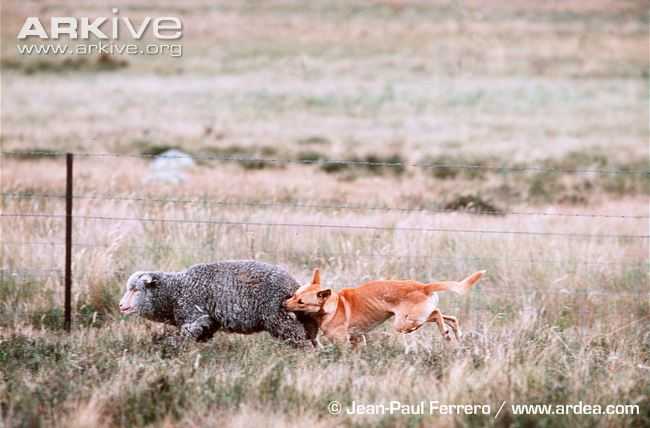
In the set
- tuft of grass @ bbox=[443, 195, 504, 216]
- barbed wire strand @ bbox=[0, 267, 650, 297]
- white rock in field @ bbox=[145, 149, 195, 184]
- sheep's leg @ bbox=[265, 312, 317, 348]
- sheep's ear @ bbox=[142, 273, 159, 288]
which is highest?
white rock in field @ bbox=[145, 149, 195, 184]

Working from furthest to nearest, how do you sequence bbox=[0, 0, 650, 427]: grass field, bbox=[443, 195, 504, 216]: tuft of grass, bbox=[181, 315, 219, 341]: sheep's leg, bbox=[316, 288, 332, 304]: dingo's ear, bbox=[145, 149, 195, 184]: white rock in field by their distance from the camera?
bbox=[145, 149, 195, 184]: white rock in field, bbox=[443, 195, 504, 216]: tuft of grass, bbox=[181, 315, 219, 341]: sheep's leg, bbox=[316, 288, 332, 304]: dingo's ear, bbox=[0, 0, 650, 427]: grass field

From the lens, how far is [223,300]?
8.43 meters

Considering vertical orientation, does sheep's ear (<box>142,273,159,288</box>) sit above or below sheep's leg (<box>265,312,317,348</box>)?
above

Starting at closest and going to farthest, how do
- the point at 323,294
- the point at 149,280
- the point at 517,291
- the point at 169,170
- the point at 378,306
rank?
1. the point at 323,294
2. the point at 378,306
3. the point at 149,280
4. the point at 517,291
5. the point at 169,170

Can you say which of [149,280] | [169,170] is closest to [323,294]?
[149,280]

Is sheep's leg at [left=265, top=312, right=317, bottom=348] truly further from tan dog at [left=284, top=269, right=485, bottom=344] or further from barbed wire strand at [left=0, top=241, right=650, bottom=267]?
barbed wire strand at [left=0, top=241, right=650, bottom=267]

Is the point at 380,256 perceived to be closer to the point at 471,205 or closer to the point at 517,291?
the point at 517,291

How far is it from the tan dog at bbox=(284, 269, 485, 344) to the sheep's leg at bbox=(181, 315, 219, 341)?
2.69ft

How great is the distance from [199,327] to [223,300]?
0.31 m

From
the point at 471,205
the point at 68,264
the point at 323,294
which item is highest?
the point at 471,205

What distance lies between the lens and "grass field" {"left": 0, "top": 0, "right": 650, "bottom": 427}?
24.6 feet

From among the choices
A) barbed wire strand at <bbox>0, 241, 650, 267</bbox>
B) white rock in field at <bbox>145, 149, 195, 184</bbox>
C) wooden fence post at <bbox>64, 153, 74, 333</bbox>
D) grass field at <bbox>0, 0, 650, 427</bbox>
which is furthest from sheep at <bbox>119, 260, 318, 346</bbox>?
white rock in field at <bbox>145, 149, 195, 184</bbox>

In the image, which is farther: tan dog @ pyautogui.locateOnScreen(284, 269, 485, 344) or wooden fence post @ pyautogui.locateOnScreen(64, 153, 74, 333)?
wooden fence post @ pyautogui.locateOnScreen(64, 153, 74, 333)

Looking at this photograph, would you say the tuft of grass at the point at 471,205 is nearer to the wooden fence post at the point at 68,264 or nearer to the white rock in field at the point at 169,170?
the white rock in field at the point at 169,170
